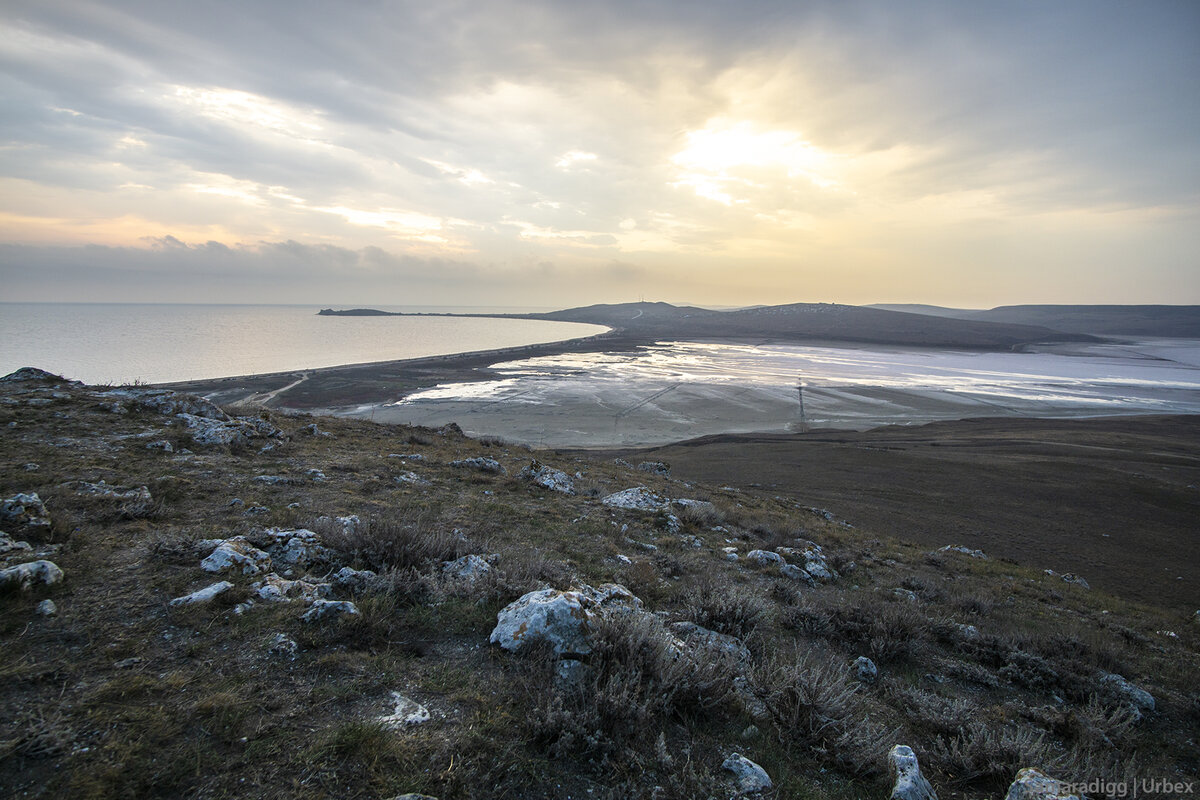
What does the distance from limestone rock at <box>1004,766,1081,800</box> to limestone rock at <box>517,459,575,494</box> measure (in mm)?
9513

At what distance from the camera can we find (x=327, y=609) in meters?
3.97

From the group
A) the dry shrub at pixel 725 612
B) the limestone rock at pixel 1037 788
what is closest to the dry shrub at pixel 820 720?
the limestone rock at pixel 1037 788

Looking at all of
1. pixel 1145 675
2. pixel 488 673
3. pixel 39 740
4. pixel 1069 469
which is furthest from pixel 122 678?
pixel 1069 469

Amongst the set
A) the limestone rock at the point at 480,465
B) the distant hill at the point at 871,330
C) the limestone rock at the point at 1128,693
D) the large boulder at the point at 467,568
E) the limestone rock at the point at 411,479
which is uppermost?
the distant hill at the point at 871,330

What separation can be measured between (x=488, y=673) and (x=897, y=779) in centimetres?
279

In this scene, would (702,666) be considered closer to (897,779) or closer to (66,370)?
(897,779)

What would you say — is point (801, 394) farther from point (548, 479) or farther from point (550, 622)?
point (550, 622)

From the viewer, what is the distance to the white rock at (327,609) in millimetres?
3914

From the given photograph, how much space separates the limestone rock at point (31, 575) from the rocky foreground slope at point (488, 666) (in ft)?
0.09

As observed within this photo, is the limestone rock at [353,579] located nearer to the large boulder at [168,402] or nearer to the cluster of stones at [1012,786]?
the cluster of stones at [1012,786]

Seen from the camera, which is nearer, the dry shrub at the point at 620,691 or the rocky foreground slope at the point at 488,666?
the rocky foreground slope at the point at 488,666

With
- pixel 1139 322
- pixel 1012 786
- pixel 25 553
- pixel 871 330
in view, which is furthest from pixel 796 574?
pixel 1139 322

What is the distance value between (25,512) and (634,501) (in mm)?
9502

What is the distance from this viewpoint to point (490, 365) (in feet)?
235
